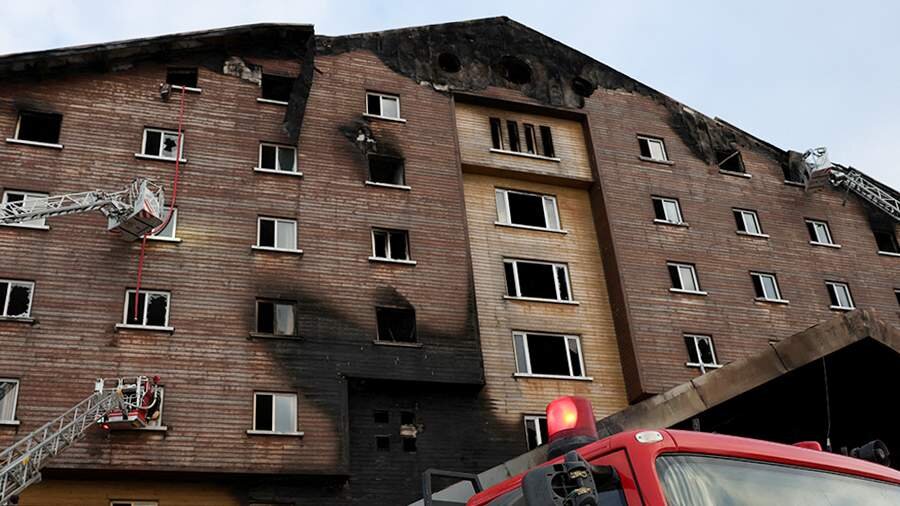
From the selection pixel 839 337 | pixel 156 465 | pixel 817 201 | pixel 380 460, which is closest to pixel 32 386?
pixel 156 465

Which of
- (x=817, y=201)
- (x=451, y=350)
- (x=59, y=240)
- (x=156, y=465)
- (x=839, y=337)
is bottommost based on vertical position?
(x=839, y=337)

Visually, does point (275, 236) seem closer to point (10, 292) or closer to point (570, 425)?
point (10, 292)

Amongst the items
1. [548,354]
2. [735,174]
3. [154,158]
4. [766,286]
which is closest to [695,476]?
[548,354]

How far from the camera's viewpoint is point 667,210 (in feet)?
107

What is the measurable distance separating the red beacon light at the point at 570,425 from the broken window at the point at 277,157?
21330 mm

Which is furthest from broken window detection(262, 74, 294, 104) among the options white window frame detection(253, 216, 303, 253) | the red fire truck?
the red fire truck

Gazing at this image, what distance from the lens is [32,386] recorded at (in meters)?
21.5

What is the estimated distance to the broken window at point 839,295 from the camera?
107 feet

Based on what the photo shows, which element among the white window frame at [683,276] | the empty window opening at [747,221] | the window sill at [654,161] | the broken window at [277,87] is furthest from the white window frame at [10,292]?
the empty window opening at [747,221]

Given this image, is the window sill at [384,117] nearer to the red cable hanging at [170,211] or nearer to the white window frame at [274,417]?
the red cable hanging at [170,211]

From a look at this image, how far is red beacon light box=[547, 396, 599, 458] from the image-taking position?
23.7ft

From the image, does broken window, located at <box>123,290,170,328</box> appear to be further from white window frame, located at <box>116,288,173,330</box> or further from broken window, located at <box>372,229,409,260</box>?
broken window, located at <box>372,229,409,260</box>

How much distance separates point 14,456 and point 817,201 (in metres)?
30.8

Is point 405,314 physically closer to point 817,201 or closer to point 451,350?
point 451,350
